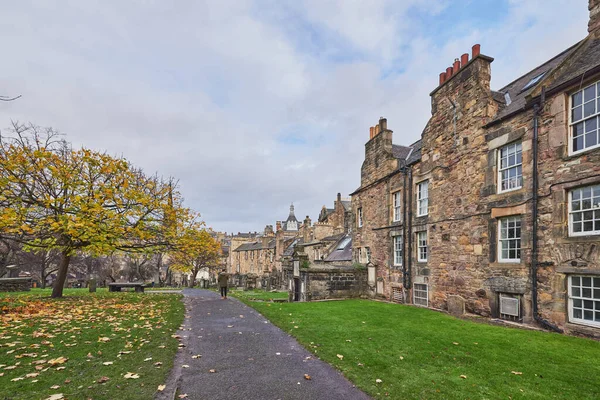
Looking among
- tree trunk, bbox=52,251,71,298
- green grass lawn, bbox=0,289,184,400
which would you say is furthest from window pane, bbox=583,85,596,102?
tree trunk, bbox=52,251,71,298

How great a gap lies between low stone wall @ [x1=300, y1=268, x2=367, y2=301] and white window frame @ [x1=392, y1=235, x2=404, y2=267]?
2.78 m

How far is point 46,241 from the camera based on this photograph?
45.2 ft

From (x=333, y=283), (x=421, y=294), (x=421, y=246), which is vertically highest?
(x=421, y=246)

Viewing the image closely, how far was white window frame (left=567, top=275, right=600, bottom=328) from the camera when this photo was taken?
29.2ft

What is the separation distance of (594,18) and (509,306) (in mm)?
10616

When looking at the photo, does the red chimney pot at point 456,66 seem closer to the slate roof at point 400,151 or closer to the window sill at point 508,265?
the slate roof at point 400,151

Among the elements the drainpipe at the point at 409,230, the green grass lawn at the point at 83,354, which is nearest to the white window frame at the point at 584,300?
the drainpipe at the point at 409,230

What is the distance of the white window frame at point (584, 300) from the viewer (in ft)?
29.2

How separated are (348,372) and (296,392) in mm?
1296

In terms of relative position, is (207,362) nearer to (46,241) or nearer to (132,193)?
(132,193)

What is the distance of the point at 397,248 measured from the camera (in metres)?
18.3

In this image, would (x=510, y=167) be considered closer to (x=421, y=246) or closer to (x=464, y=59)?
(x=464, y=59)

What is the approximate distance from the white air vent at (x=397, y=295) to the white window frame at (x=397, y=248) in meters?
1.30

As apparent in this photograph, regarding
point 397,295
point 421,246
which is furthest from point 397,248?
point 397,295
